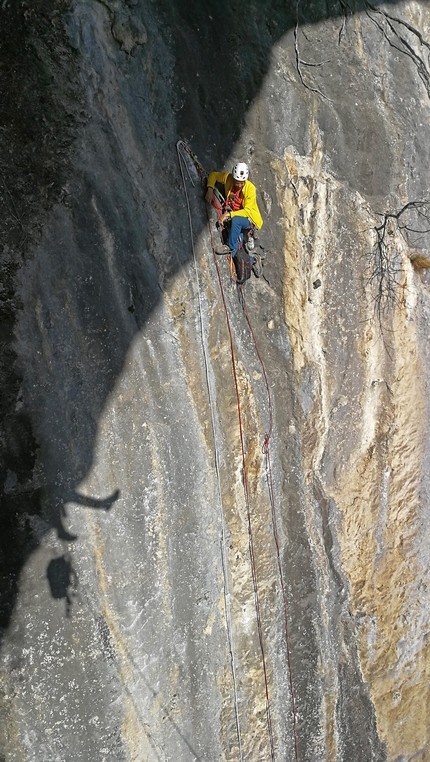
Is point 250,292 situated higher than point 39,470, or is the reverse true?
point 250,292

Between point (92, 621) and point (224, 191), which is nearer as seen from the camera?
point (92, 621)

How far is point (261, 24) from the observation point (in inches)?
256

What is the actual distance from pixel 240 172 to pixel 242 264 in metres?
0.87

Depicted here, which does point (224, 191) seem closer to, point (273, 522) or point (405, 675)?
point (273, 522)

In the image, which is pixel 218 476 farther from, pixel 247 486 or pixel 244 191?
pixel 244 191

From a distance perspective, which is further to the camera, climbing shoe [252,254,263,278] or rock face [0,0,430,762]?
climbing shoe [252,254,263,278]

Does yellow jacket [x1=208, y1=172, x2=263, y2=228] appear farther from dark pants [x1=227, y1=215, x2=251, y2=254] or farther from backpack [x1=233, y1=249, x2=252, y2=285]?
backpack [x1=233, y1=249, x2=252, y2=285]

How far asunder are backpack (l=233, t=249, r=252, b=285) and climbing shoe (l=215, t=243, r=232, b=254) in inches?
3.7

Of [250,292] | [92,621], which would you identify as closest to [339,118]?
[250,292]

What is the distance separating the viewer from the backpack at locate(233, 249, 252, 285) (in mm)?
6289

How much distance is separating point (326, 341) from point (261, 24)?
334cm

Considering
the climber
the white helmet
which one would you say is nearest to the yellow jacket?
the climber

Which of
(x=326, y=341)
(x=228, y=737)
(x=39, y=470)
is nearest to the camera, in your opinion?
(x=39, y=470)

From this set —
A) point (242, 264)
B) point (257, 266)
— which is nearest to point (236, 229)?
point (242, 264)
